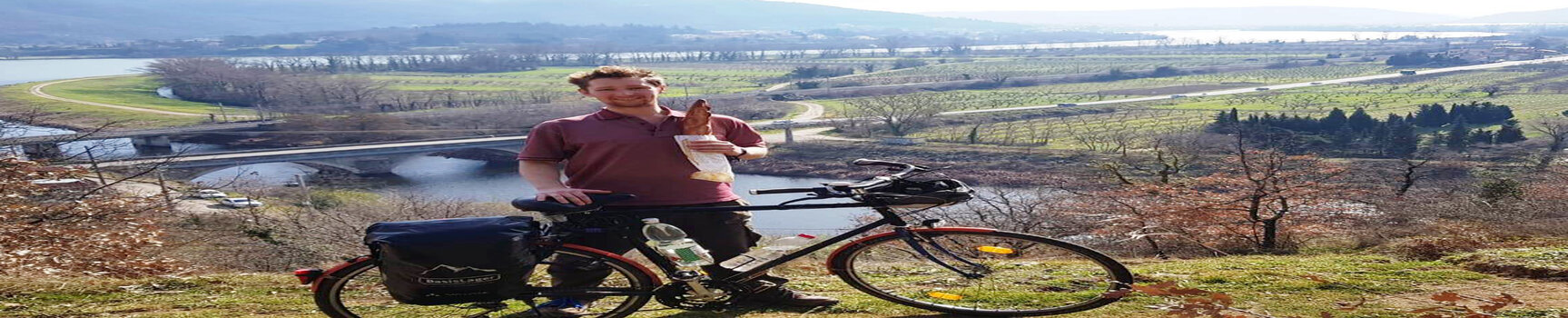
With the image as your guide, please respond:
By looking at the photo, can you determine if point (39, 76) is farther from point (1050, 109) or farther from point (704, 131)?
point (704, 131)

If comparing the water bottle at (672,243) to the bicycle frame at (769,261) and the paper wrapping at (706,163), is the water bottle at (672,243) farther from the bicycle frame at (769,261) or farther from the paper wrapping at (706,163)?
the paper wrapping at (706,163)

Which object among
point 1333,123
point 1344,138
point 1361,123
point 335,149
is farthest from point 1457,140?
point 335,149

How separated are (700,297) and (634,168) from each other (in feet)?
2.27

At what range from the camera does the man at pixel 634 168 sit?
14.8 feet

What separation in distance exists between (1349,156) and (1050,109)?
84.3ft

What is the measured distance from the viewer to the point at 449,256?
153 inches

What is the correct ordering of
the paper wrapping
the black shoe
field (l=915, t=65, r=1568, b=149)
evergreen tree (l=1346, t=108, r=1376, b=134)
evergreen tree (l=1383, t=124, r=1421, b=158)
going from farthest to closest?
field (l=915, t=65, r=1568, b=149) < evergreen tree (l=1346, t=108, r=1376, b=134) < evergreen tree (l=1383, t=124, r=1421, b=158) < the black shoe < the paper wrapping

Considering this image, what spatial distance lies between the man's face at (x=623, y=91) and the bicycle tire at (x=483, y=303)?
0.79 meters

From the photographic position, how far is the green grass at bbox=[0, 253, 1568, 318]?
4.49 metres

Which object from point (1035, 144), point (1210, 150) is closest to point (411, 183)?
point (1035, 144)

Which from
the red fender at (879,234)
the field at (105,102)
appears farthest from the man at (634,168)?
the field at (105,102)

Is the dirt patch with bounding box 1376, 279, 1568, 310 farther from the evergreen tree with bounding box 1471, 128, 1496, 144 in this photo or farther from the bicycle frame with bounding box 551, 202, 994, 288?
the evergreen tree with bounding box 1471, 128, 1496, 144

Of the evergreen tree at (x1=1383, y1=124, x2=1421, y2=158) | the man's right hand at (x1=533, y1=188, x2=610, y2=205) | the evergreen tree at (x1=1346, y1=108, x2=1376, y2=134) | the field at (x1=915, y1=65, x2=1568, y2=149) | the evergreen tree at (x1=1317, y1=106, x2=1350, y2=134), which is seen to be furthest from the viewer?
the field at (x1=915, y1=65, x2=1568, y2=149)

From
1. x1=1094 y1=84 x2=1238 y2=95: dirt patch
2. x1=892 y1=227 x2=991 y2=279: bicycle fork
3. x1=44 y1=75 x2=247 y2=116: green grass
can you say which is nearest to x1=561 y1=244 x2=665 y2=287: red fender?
x1=892 y1=227 x2=991 y2=279: bicycle fork
